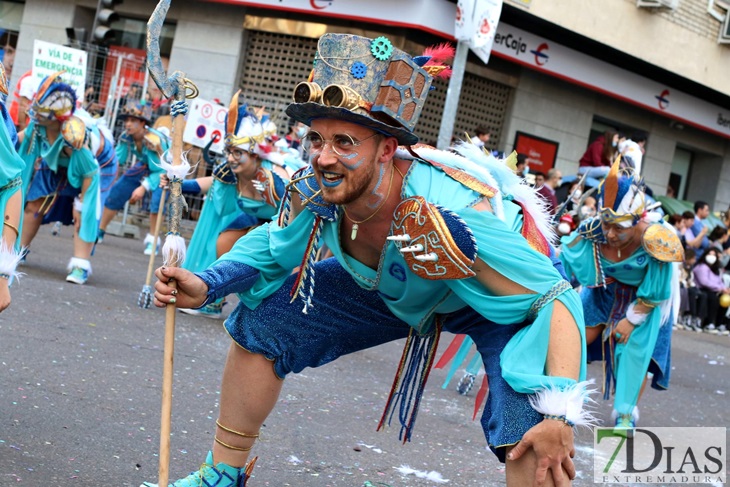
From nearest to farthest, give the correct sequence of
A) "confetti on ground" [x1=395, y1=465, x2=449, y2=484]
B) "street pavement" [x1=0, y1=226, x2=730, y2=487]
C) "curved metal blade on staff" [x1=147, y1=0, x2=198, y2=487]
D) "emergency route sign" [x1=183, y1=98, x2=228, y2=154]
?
"curved metal blade on staff" [x1=147, y1=0, x2=198, y2=487], "street pavement" [x1=0, y1=226, x2=730, y2=487], "confetti on ground" [x1=395, y1=465, x2=449, y2=484], "emergency route sign" [x1=183, y1=98, x2=228, y2=154]

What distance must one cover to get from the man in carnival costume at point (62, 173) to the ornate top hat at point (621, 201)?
4182mm

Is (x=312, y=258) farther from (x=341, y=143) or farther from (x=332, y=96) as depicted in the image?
(x=332, y=96)

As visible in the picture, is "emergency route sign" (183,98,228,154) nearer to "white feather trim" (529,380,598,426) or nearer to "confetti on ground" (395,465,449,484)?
"confetti on ground" (395,465,449,484)

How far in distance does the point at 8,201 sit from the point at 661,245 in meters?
4.10

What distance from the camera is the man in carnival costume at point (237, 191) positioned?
26.6ft

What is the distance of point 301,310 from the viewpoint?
3879mm

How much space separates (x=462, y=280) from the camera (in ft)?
11.1

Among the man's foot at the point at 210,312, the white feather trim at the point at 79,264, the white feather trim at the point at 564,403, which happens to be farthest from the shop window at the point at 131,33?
the white feather trim at the point at 564,403

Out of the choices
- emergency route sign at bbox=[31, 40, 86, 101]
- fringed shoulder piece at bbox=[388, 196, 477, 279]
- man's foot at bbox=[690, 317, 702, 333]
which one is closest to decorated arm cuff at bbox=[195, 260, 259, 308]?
fringed shoulder piece at bbox=[388, 196, 477, 279]

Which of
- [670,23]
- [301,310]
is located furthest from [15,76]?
[301,310]

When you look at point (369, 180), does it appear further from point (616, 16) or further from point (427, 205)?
point (616, 16)

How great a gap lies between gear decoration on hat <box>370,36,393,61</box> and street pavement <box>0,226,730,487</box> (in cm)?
184

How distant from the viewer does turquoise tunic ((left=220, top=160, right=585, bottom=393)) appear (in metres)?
3.29

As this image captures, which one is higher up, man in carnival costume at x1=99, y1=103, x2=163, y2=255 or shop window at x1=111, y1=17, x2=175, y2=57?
shop window at x1=111, y1=17, x2=175, y2=57
